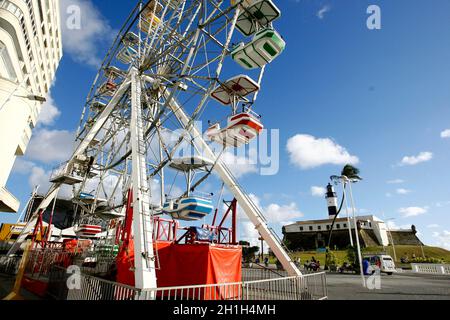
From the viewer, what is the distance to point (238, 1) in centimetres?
1185

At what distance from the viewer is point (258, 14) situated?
13281 mm

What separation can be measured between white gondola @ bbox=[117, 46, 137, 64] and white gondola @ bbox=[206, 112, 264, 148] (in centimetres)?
1170

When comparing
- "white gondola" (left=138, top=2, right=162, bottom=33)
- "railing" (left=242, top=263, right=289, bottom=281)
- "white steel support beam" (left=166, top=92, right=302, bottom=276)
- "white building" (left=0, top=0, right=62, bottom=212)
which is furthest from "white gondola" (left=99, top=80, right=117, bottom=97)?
"railing" (left=242, top=263, right=289, bottom=281)

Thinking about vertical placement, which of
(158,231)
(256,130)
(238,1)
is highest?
(238,1)

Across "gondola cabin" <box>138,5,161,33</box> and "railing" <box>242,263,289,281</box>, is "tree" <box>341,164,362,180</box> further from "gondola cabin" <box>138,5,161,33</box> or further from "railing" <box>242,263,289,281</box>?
"gondola cabin" <box>138,5,161,33</box>

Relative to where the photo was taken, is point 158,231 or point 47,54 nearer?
point 158,231

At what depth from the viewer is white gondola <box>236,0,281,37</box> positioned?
42.4ft

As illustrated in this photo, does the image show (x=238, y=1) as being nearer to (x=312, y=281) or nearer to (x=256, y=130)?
(x=256, y=130)

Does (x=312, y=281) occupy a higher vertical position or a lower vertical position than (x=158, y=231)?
lower

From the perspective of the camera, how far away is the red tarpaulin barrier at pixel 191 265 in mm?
9531

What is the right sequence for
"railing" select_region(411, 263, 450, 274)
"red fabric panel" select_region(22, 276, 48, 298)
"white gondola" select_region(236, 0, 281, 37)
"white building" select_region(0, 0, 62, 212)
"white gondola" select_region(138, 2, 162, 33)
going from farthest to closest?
"railing" select_region(411, 263, 450, 274) → "white gondola" select_region(138, 2, 162, 33) → "white building" select_region(0, 0, 62, 212) → "white gondola" select_region(236, 0, 281, 37) → "red fabric panel" select_region(22, 276, 48, 298)

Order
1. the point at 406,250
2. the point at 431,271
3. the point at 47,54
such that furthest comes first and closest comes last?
1. the point at 406,250
2. the point at 47,54
3. the point at 431,271
